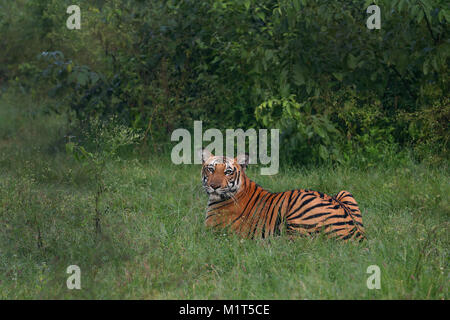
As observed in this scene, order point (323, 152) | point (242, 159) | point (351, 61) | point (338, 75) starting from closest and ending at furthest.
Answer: point (242, 159)
point (323, 152)
point (351, 61)
point (338, 75)

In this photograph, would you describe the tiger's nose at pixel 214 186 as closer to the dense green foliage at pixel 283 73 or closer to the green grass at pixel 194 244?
the green grass at pixel 194 244

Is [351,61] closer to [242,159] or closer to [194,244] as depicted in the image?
[242,159]

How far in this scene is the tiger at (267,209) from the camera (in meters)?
4.56

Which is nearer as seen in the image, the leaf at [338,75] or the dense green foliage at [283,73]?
the dense green foliage at [283,73]

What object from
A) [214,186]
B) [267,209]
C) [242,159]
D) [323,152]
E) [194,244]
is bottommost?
[194,244]

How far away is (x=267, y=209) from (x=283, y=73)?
9.10 feet

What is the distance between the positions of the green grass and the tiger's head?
371 mm

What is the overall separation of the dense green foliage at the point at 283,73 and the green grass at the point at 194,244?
0.66 m

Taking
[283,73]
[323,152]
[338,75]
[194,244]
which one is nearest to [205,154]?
[194,244]

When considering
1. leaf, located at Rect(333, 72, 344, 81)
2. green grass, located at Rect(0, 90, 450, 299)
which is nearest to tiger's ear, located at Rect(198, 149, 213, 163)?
green grass, located at Rect(0, 90, 450, 299)

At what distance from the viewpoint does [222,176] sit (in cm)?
501

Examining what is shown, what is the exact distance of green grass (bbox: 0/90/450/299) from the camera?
3.70m

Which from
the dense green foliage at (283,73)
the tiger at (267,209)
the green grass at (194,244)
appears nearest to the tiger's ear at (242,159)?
the tiger at (267,209)

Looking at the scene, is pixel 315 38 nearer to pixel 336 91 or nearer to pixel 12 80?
pixel 336 91
